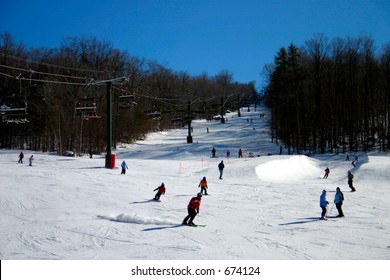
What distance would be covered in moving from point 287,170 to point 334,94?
Answer: 3092cm

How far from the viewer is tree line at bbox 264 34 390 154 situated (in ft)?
155

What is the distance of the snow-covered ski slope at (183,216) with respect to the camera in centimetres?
943

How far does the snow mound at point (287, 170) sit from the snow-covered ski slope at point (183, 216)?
0.69 ft

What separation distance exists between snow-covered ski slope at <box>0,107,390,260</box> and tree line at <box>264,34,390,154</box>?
23748mm

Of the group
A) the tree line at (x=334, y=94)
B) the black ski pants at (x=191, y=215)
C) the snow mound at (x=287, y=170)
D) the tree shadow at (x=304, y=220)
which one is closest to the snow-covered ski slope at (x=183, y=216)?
the tree shadow at (x=304, y=220)

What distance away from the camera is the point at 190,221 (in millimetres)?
11953

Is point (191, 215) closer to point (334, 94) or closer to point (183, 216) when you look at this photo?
point (183, 216)

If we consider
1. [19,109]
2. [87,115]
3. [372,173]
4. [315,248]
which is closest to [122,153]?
[87,115]

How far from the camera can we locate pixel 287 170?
2802 cm

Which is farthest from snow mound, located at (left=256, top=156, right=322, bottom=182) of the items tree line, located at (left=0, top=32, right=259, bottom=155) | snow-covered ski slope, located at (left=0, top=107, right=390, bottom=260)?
tree line, located at (left=0, top=32, right=259, bottom=155)

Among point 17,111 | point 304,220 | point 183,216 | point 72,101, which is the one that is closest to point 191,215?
point 183,216
